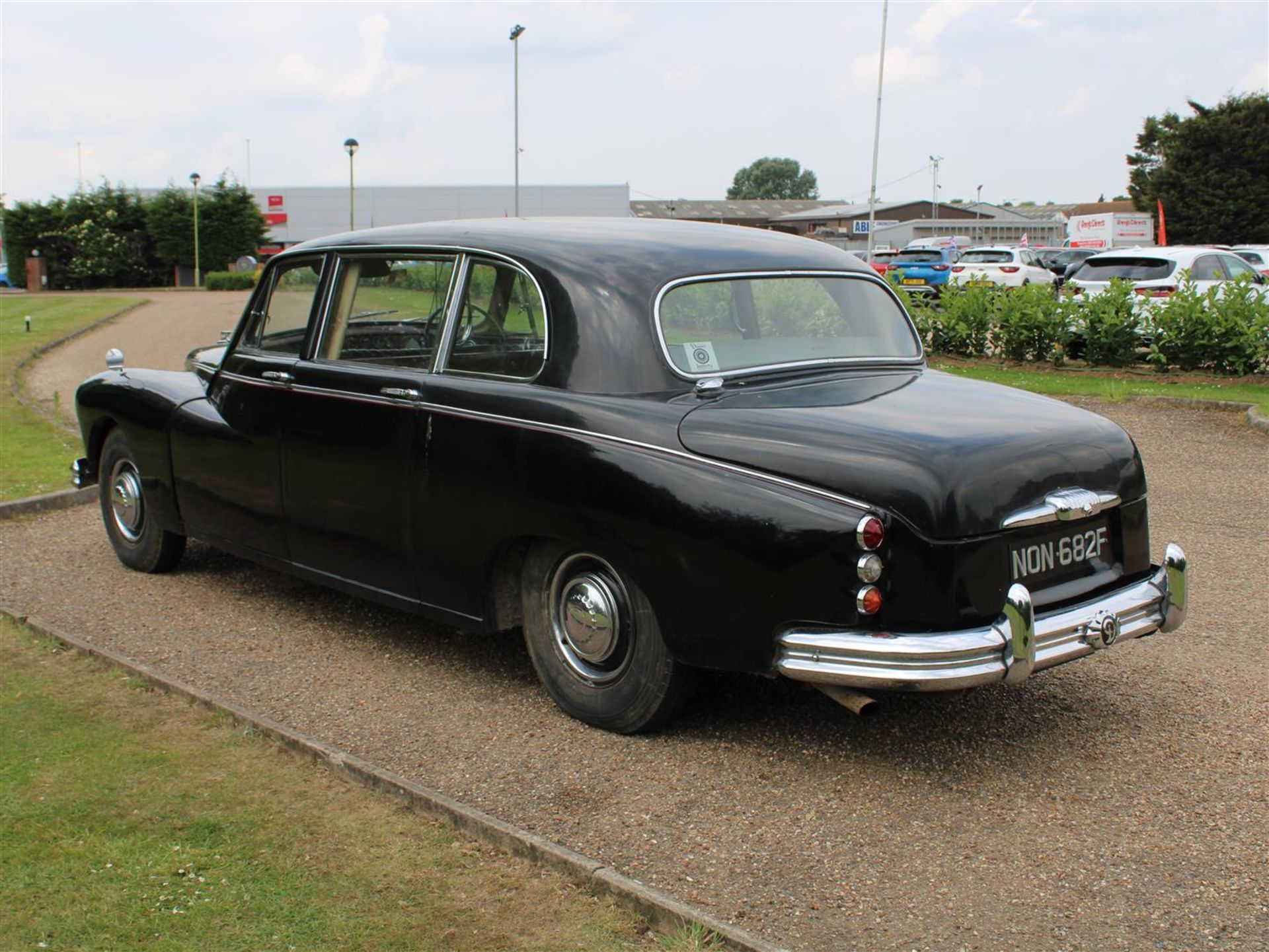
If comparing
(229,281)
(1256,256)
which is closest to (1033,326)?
(1256,256)

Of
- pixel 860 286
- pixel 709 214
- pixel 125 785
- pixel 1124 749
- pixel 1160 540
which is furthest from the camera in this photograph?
pixel 709 214

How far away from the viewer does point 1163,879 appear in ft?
11.9

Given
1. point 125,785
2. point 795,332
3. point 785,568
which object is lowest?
point 125,785

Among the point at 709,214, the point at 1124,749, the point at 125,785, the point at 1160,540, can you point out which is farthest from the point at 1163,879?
the point at 709,214

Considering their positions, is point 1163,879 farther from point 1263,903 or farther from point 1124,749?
point 1124,749

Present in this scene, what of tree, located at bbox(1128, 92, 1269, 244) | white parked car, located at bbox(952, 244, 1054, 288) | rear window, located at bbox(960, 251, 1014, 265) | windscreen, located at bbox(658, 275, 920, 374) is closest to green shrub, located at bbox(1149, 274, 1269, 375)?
windscreen, located at bbox(658, 275, 920, 374)

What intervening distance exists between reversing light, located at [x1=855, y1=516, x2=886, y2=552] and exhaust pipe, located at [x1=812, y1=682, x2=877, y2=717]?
0.49 metres

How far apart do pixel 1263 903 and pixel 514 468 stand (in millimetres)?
2721

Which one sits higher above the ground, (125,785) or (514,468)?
(514,468)

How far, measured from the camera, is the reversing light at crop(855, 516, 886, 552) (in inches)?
153

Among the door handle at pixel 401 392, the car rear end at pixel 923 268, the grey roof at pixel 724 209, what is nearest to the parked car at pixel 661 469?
the door handle at pixel 401 392

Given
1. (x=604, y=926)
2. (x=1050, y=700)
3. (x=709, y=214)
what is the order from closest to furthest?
(x=604, y=926) → (x=1050, y=700) → (x=709, y=214)

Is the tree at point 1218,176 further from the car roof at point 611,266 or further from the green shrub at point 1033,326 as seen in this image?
the car roof at point 611,266

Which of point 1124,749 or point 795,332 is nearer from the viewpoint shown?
point 1124,749
